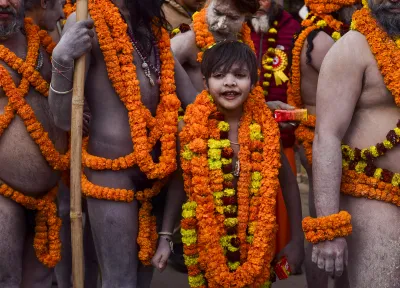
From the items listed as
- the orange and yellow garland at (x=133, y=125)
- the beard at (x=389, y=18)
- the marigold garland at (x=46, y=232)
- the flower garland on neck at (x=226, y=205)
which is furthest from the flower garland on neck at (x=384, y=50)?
the marigold garland at (x=46, y=232)

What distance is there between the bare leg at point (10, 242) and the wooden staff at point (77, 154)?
1.37 feet

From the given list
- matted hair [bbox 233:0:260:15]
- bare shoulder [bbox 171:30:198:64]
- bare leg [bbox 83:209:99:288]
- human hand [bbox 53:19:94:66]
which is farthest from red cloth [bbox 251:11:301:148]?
human hand [bbox 53:19:94:66]

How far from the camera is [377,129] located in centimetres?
333

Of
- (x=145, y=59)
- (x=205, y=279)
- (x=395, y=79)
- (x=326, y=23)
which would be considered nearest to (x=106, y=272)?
(x=205, y=279)

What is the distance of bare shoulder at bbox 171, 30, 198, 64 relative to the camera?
4527mm

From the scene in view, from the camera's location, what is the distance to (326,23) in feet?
15.7

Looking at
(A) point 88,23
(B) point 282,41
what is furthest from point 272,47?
(A) point 88,23

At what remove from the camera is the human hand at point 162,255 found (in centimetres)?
351

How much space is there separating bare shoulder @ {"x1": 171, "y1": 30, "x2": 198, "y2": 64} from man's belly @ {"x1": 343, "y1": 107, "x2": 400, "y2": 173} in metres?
1.45

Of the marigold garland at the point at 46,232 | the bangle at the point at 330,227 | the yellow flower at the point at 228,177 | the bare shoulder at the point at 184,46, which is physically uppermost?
the bare shoulder at the point at 184,46

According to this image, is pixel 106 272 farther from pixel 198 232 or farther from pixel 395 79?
pixel 395 79

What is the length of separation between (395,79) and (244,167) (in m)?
0.80

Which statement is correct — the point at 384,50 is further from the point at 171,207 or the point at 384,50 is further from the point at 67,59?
the point at 67,59

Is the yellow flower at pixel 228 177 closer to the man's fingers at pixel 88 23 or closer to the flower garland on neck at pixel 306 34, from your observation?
the man's fingers at pixel 88 23
